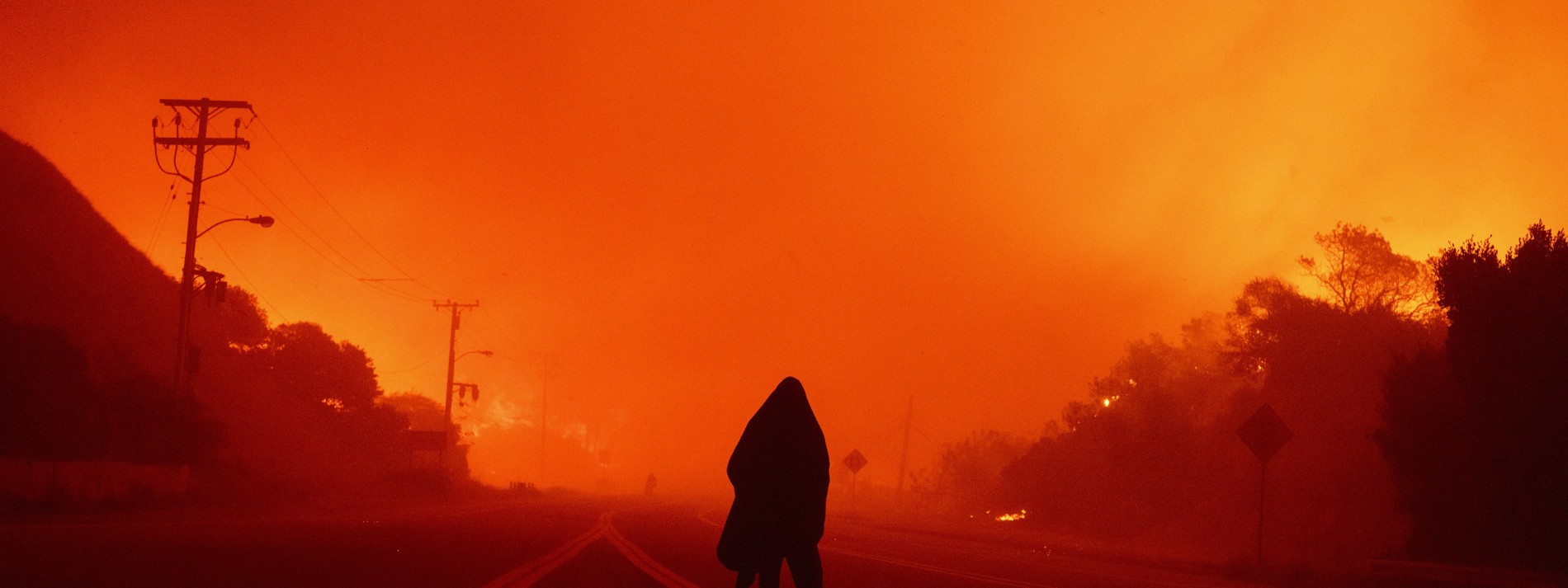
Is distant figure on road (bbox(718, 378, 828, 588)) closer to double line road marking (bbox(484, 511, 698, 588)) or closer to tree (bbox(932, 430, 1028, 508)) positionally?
double line road marking (bbox(484, 511, 698, 588))

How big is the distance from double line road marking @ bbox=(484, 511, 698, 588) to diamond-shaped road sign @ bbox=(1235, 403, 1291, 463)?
12.6 meters

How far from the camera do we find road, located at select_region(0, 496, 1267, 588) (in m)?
12.0

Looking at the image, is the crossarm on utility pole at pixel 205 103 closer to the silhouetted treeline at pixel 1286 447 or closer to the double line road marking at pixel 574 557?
the double line road marking at pixel 574 557

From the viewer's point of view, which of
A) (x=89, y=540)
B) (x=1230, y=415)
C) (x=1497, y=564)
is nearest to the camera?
(x=89, y=540)

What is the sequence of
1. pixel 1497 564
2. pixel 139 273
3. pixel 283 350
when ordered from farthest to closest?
pixel 283 350, pixel 139 273, pixel 1497 564

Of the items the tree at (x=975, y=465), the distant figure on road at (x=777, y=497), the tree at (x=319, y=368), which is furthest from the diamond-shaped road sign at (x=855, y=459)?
the distant figure on road at (x=777, y=497)

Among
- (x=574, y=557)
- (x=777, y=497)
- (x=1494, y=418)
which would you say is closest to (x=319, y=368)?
(x=574, y=557)

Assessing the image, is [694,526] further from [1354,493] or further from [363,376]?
[363,376]

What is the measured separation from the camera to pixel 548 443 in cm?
17312

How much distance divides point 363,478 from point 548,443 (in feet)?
345

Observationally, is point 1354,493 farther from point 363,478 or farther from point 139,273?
point 139,273

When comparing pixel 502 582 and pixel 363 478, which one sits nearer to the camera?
pixel 502 582

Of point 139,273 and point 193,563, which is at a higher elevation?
point 139,273

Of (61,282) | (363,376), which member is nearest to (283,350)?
(363,376)
